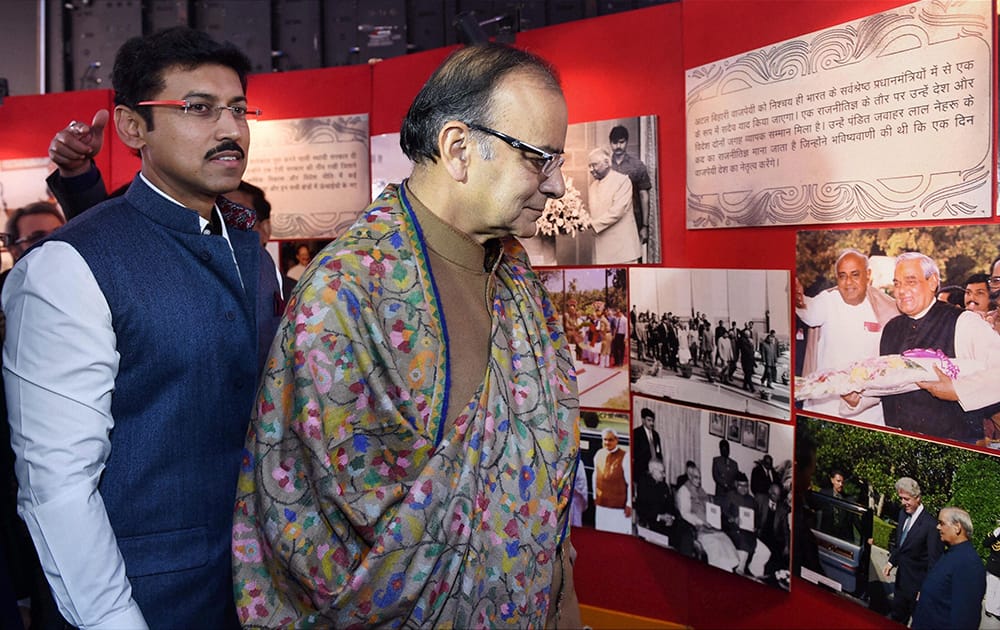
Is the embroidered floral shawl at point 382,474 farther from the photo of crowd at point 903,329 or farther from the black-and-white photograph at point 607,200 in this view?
the black-and-white photograph at point 607,200

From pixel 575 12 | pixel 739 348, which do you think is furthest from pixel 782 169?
pixel 575 12

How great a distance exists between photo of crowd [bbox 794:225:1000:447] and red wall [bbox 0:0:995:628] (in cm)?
22

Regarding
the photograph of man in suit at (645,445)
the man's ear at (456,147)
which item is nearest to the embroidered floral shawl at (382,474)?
the man's ear at (456,147)

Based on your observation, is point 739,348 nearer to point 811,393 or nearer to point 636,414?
point 811,393

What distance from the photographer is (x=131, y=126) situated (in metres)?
1.70

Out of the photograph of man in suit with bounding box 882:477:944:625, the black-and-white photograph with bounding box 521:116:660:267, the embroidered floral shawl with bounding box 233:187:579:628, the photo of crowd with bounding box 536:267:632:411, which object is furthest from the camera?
the photo of crowd with bounding box 536:267:632:411

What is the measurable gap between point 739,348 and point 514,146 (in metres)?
1.65

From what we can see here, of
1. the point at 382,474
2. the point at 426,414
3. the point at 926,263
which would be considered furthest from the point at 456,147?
the point at 926,263

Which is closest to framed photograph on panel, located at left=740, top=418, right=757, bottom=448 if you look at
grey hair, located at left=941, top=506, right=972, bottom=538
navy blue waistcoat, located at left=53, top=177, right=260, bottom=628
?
grey hair, located at left=941, top=506, right=972, bottom=538

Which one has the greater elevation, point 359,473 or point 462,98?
point 462,98

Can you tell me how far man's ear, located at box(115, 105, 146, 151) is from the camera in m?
1.69

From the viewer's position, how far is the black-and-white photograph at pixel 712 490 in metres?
2.71

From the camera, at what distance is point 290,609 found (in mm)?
1373

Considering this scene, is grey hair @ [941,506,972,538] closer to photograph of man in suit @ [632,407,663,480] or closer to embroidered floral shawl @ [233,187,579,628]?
photograph of man in suit @ [632,407,663,480]
